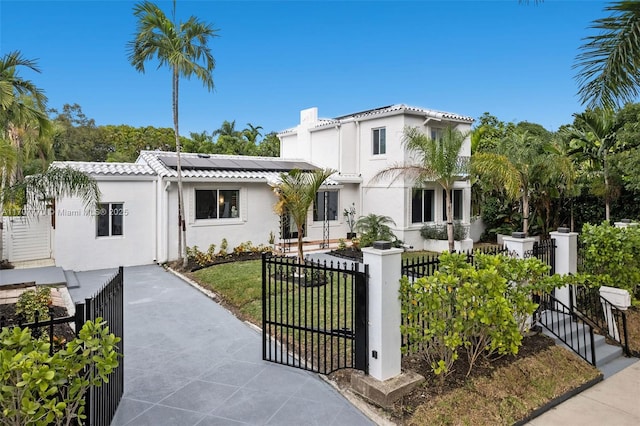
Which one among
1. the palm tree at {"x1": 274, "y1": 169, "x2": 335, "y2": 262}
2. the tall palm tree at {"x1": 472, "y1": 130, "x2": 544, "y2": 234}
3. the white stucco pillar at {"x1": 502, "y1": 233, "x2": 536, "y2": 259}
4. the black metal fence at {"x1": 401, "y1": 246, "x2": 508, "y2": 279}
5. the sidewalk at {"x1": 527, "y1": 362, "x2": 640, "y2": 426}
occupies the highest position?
the tall palm tree at {"x1": 472, "y1": 130, "x2": 544, "y2": 234}

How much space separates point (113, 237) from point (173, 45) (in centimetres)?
717

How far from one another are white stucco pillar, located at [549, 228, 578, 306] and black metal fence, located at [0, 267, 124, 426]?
28.5 feet

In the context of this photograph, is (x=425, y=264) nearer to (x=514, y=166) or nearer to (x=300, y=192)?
(x=300, y=192)

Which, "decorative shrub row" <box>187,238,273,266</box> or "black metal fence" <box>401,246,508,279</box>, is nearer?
"black metal fence" <box>401,246,508,279</box>

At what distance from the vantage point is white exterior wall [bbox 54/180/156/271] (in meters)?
13.5

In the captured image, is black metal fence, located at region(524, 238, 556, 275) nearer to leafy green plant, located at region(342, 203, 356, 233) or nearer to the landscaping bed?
the landscaping bed

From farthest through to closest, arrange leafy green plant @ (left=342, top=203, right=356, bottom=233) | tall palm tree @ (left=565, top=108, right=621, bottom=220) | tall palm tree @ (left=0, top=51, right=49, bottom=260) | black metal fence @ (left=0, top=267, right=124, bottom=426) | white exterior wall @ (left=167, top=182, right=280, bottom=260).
A: leafy green plant @ (left=342, top=203, right=356, bottom=233), tall palm tree @ (left=565, top=108, right=621, bottom=220), white exterior wall @ (left=167, top=182, right=280, bottom=260), tall palm tree @ (left=0, top=51, right=49, bottom=260), black metal fence @ (left=0, top=267, right=124, bottom=426)

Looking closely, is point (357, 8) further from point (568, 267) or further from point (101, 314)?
point (101, 314)

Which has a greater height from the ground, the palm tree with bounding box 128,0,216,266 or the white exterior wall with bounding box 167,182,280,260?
the palm tree with bounding box 128,0,216,266

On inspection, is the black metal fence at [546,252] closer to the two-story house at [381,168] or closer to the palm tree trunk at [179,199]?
the two-story house at [381,168]

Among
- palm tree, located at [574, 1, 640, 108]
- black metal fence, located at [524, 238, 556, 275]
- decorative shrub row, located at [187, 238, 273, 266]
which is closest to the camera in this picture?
palm tree, located at [574, 1, 640, 108]

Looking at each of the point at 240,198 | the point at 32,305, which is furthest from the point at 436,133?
the point at 32,305

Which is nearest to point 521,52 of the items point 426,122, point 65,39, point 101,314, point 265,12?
point 426,122

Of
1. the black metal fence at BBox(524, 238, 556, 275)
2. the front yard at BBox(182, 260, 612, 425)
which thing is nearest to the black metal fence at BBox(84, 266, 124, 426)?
the front yard at BBox(182, 260, 612, 425)
